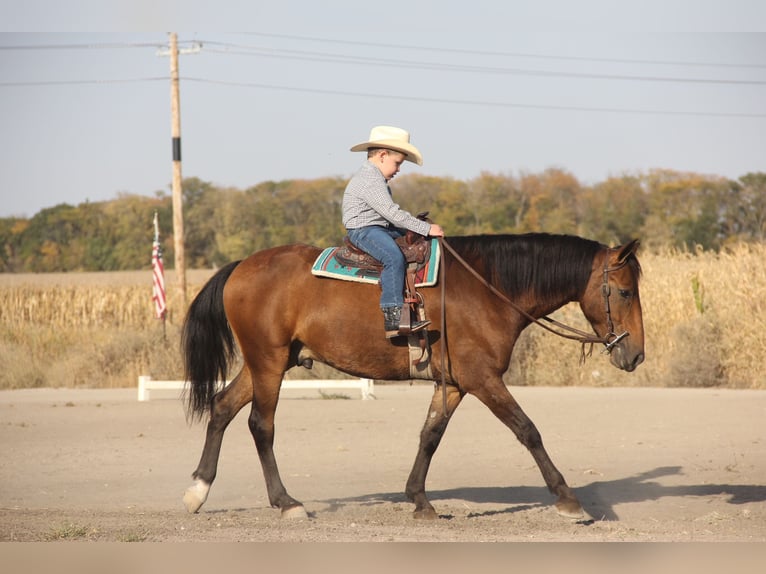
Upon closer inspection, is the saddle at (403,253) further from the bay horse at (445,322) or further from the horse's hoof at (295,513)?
the horse's hoof at (295,513)

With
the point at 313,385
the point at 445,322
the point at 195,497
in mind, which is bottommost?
the point at 195,497

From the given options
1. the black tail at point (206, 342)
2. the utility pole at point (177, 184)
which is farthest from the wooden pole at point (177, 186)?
the black tail at point (206, 342)

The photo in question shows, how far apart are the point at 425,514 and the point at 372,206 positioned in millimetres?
2520

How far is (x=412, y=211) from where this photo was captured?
58.4 meters

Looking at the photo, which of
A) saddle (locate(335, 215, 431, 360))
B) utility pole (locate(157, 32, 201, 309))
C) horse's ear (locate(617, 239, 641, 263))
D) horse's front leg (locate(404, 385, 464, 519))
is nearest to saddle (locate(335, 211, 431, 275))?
saddle (locate(335, 215, 431, 360))

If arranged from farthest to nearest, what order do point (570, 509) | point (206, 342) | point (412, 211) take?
point (412, 211) < point (206, 342) < point (570, 509)

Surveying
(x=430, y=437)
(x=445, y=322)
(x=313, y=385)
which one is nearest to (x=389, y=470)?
(x=430, y=437)

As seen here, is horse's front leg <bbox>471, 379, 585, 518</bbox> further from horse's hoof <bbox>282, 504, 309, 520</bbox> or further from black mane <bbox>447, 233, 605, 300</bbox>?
horse's hoof <bbox>282, 504, 309, 520</bbox>

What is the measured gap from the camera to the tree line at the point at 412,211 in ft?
194

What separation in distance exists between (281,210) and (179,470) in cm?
5695

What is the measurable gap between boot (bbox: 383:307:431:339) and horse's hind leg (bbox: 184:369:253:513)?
153 cm

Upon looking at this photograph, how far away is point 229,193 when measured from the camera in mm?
74188

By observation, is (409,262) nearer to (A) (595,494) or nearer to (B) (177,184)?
(A) (595,494)

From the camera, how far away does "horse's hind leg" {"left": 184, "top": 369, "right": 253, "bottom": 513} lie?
29.0 ft
